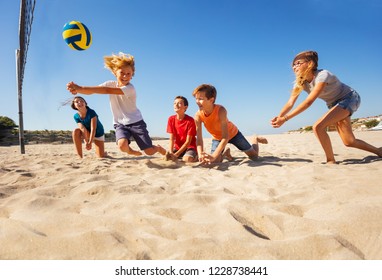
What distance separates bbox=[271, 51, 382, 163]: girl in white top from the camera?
11.2 ft

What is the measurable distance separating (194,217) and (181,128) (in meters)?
2.93

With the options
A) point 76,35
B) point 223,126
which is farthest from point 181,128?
point 76,35

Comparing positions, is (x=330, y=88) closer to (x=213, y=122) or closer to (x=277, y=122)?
(x=277, y=122)

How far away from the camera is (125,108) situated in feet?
14.7

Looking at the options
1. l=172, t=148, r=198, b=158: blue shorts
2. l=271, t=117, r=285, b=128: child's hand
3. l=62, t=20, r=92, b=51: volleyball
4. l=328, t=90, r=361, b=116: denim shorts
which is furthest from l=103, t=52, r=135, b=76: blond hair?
l=328, t=90, r=361, b=116: denim shorts

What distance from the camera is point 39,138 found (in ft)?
45.6

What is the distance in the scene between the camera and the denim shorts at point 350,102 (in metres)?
3.54

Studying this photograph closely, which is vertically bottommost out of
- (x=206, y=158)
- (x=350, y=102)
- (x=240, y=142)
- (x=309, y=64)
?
(x=206, y=158)

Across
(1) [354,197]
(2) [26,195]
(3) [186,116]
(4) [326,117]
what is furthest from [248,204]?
(3) [186,116]

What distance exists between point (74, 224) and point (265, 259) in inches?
44.2

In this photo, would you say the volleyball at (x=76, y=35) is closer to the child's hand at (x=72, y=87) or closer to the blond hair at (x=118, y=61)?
the blond hair at (x=118, y=61)

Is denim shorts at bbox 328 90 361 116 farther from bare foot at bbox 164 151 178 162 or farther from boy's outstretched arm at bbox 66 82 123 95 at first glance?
boy's outstretched arm at bbox 66 82 123 95

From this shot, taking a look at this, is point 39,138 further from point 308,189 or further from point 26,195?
point 308,189

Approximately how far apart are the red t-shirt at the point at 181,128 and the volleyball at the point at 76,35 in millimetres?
2031
